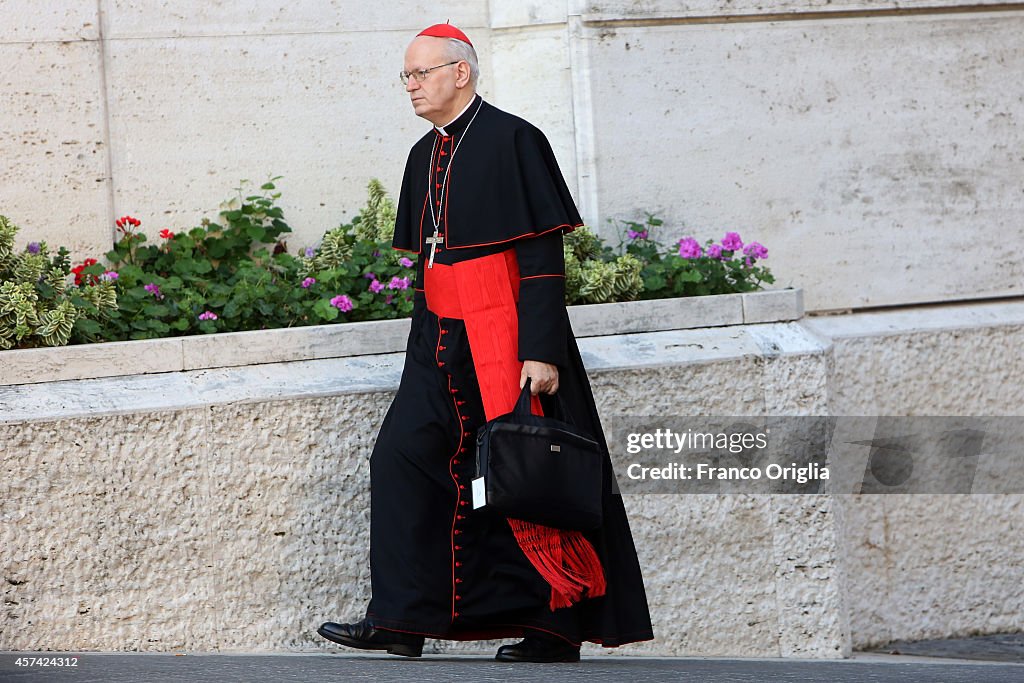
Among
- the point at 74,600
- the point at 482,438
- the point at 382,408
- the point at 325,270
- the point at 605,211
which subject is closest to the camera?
the point at 482,438

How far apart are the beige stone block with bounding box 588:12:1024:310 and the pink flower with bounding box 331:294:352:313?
1356 millimetres

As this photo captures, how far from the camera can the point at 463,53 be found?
12.9 ft

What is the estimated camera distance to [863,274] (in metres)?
5.91

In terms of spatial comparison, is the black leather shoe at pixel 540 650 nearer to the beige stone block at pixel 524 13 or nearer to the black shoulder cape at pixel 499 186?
the black shoulder cape at pixel 499 186

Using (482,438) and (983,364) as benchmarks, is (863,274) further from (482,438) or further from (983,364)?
(482,438)

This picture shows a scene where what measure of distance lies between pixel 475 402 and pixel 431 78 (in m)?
0.96

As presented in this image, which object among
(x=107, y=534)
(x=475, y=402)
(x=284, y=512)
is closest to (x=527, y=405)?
(x=475, y=402)

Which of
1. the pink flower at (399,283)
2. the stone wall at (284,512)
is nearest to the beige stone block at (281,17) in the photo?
the pink flower at (399,283)

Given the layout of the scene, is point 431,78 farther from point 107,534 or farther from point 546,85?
point 546,85

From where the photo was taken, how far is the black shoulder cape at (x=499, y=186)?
3.88 metres

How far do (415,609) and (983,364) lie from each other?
3149mm

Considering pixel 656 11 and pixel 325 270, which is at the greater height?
pixel 656 11

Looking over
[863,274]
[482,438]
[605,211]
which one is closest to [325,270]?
[605,211]

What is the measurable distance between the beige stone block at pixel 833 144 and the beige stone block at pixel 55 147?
2077 millimetres
